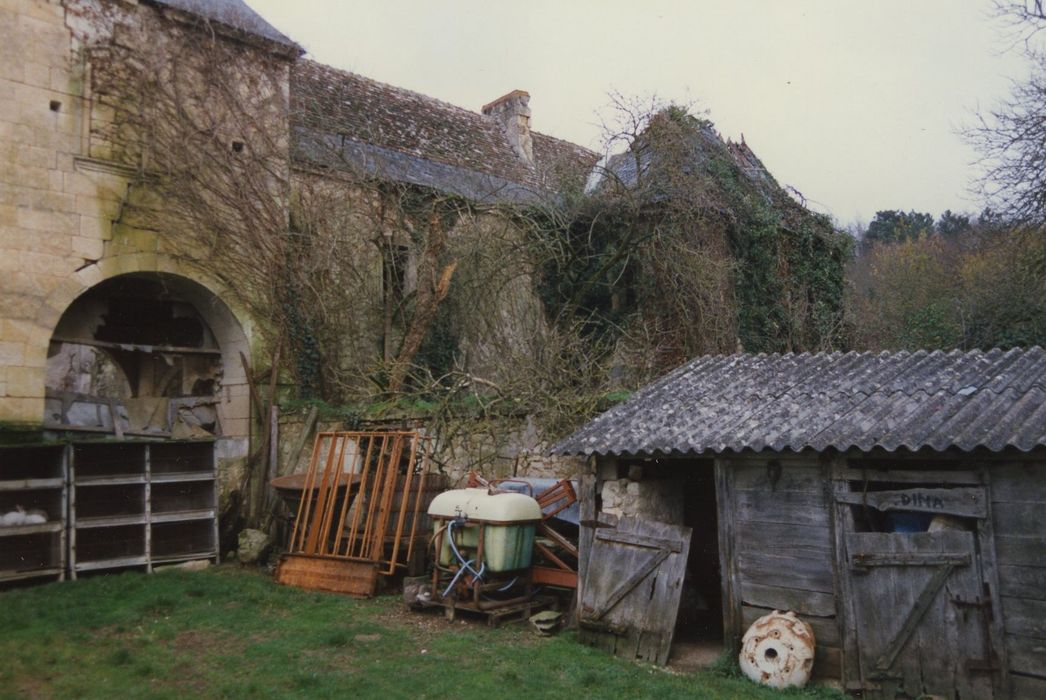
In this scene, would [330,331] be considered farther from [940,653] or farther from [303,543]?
[940,653]

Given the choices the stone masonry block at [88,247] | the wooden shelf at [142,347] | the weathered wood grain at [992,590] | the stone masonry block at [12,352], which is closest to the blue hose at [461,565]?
the weathered wood grain at [992,590]

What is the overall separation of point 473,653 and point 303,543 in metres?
3.98

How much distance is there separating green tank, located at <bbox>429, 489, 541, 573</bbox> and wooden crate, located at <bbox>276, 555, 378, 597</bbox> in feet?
4.43

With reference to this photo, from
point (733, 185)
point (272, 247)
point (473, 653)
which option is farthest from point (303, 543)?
point (733, 185)

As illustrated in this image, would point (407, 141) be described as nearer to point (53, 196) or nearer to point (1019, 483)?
point (53, 196)

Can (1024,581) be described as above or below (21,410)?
below

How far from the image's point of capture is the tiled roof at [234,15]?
535 inches

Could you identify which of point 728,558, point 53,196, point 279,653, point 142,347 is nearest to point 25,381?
point 142,347

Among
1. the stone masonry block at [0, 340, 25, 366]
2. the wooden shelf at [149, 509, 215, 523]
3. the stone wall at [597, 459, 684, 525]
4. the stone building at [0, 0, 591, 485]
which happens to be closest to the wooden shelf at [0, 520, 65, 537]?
the wooden shelf at [149, 509, 215, 523]

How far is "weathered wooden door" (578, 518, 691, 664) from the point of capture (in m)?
7.74

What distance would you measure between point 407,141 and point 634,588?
499 inches

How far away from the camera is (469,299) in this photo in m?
16.0

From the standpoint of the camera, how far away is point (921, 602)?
6.63 metres

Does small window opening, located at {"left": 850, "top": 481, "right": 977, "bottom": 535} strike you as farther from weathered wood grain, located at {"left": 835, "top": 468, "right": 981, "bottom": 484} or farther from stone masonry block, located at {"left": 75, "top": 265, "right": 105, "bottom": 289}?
stone masonry block, located at {"left": 75, "top": 265, "right": 105, "bottom": 289}
